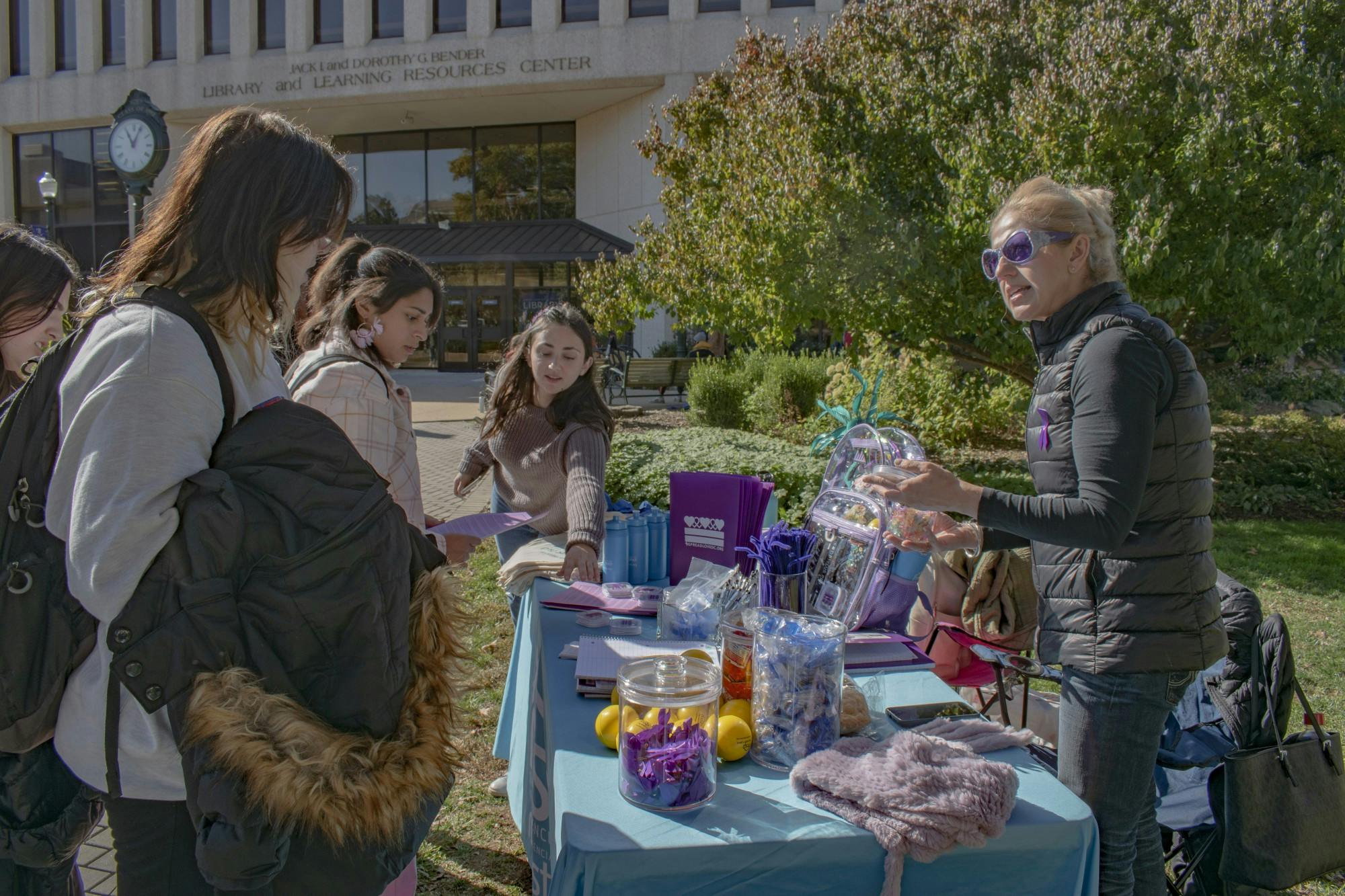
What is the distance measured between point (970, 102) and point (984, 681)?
6.28 meters

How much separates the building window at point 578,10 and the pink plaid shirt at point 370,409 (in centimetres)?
2476

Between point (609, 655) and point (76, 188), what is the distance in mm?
35075

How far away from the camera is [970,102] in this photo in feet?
26.9

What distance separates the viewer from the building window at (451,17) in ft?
84.3

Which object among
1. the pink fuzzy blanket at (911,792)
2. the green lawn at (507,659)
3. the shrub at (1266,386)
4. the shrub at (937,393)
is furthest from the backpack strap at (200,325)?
the shrub at (1266,386)

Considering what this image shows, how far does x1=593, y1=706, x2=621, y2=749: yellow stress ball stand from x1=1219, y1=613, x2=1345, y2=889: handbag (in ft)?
5.59

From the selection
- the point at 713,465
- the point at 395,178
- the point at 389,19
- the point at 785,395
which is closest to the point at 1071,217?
the point at 713,465

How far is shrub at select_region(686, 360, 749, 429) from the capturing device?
12.8m

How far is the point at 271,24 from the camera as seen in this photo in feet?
88.6

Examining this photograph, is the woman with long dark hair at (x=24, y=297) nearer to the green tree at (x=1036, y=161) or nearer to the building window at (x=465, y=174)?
the green tree at (x=1036, y=161)

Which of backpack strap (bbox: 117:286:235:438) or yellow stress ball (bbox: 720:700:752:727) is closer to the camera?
backpack strap (bbox: 117:286:235:438)

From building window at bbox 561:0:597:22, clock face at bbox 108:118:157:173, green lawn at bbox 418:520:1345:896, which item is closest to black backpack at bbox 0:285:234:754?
green lawn at bbox 418:520:1345:896

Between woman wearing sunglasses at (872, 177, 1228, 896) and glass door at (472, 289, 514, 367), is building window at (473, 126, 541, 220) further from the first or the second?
woman wearing sunglasses at (872, 177, 1228, 896)

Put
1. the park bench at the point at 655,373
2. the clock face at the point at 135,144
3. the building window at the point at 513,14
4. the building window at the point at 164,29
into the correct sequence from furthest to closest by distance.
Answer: the building window at the point at 164,29
the building window at the point at 513,14
the park bench at the point at 655,373
the clock face at the point at 135,144
